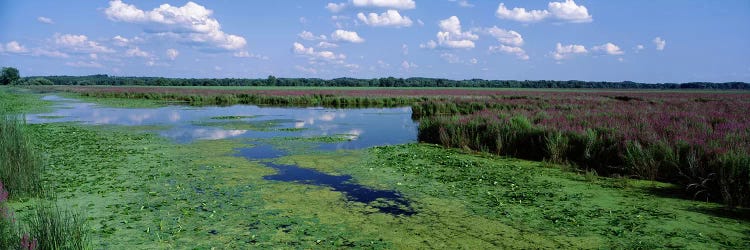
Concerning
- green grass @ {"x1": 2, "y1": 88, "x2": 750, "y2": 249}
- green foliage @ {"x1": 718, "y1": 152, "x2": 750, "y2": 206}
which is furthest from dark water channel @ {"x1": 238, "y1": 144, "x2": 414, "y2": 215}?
green foliage @ {"x1": 718, "y1": 152, "x2": 750, "y2": 206}

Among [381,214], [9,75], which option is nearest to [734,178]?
[381,214]

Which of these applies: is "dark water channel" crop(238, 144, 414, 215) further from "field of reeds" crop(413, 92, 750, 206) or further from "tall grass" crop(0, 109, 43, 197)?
"field of reeds" crop(413, 92, 750, 206)

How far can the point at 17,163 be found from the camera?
7832mm

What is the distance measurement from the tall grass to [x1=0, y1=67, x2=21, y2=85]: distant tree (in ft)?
445

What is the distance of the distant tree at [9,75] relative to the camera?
113 meters

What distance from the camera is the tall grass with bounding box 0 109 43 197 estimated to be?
7.73m

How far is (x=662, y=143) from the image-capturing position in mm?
9688

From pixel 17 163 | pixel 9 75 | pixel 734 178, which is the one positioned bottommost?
pixel 734 178

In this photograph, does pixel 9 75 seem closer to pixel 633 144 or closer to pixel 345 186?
pixel 345 186

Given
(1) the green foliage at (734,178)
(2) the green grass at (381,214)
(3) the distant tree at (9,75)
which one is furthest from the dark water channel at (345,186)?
(3) the distant tree at (9,75)

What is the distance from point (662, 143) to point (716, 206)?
2.34 m

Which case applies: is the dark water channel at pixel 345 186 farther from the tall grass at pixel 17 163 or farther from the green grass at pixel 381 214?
the tall grass at pixel 17 163

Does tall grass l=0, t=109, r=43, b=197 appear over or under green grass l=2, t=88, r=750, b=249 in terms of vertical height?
over

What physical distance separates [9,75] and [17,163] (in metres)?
137
